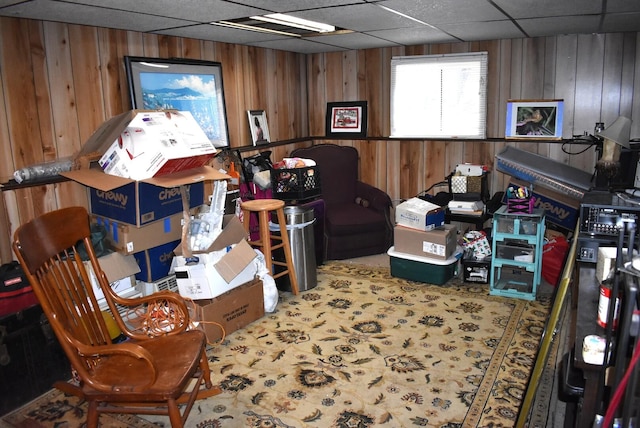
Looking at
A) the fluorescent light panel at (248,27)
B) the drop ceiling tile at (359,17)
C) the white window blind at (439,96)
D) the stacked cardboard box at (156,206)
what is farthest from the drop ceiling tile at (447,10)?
the stacked cardboard box at (156,206)

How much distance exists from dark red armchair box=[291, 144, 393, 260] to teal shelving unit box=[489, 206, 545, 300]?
120cm

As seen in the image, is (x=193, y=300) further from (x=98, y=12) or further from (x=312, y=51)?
(x=312, y=51)

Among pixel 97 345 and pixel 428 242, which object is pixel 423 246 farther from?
pixel 97 345

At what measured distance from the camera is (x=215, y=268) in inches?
124

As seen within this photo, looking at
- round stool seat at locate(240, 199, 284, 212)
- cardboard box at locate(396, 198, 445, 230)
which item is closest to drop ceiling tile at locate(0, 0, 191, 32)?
round stool seat at locate(240, 199, 284, 212)

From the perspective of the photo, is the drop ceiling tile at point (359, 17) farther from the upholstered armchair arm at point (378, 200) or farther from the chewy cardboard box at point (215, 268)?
the upholstered armchair arm at point (378, 200)

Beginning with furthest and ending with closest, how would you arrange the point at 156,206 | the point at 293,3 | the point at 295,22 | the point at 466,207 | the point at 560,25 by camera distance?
the point at 466,207
the point at 560,25
the point at 295,22
the point at 156,206
the point at 293,3

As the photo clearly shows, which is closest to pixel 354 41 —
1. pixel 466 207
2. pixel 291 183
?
pixel 291 183

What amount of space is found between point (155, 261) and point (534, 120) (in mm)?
3477

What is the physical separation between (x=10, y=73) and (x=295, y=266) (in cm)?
227

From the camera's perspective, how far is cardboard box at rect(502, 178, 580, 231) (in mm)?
4066

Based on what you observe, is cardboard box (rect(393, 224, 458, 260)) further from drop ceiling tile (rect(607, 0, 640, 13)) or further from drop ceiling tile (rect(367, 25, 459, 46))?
drop ceiling tile (rect(607, 0, 640, 13))

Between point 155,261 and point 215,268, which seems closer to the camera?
point 215,268

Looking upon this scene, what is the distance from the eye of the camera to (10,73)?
9.60 ft
